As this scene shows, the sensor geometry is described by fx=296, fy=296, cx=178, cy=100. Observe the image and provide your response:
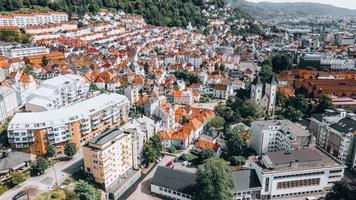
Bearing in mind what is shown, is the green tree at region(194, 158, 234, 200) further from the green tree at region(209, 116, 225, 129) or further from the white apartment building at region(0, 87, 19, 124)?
the white apartment building at region(0, 87, 19, 124)

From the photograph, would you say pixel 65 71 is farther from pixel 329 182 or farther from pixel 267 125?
pixel 329 182

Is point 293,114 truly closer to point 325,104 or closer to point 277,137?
point 325,104

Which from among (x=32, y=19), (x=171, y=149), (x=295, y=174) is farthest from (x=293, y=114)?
(x=32, y=19)

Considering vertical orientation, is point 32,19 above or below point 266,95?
above

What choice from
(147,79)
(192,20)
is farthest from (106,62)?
(192,20)

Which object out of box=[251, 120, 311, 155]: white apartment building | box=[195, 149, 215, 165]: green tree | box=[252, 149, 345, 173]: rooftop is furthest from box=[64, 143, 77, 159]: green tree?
box=[251, 120, 311, 155]: white apartment building
